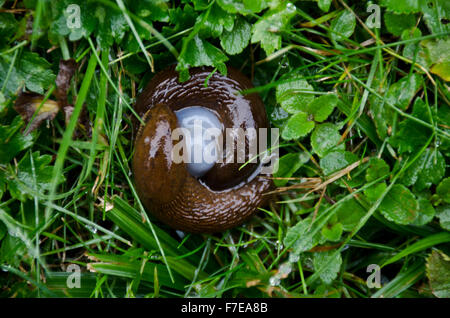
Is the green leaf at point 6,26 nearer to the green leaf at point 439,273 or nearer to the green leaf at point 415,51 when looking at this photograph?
the green leaf at point 415,51

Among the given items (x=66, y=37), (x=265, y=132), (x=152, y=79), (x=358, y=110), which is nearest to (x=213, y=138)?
(x=265, y=132)

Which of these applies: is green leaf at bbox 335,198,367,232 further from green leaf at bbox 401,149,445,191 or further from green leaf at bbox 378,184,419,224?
green leaf at bbox 401,149,445,191

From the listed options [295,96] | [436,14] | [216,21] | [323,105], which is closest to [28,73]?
[216,21]

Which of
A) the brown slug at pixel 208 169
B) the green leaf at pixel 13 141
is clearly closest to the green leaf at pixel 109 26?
the brown slug at pixel 208 169

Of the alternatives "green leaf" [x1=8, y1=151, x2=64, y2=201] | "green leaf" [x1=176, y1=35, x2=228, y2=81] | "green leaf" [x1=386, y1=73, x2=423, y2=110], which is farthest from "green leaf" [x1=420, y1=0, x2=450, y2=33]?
"green leaf" [x1=8, y1=151, x2=64, y2=201]

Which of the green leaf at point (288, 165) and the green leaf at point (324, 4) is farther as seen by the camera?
the green leaf at point (288, 165)
